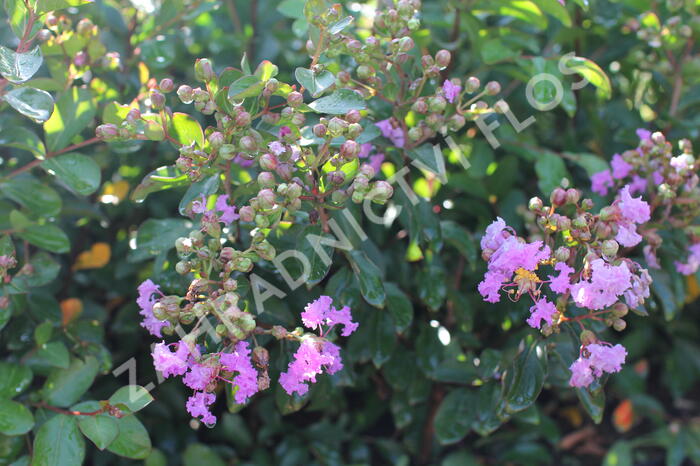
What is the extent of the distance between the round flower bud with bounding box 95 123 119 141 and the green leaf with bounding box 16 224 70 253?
346mm

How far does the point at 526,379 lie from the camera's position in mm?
1159

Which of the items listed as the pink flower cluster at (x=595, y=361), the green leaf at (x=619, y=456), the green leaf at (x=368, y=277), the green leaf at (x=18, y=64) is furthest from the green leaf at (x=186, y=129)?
the green leaf at (x=619, y=456)

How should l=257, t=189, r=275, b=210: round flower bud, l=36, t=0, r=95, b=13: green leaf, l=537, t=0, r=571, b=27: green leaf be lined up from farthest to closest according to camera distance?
l=537, t=0, r=571, b=27: green leaf, l=36, t=0, r=95, b=13: green leaf, l=257, t=189, r=275, b=210: round flower bud

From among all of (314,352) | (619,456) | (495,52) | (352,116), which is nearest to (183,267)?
(314,352)

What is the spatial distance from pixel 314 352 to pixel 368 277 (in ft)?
0.69

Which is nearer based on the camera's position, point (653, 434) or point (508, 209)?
point (508, 209)

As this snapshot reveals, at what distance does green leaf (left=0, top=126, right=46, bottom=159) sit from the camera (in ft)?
4.14

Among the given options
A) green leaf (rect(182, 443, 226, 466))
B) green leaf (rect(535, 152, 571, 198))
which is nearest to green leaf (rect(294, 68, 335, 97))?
green leaf (rect(535, 152, 571, 198))

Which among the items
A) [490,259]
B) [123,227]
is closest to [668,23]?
[490,259]

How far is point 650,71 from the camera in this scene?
1.65m

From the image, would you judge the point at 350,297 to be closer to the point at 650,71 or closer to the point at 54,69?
the point at 54,69

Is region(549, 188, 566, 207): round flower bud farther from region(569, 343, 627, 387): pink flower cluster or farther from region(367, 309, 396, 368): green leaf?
region(367, 309, 396, 368): green leaf

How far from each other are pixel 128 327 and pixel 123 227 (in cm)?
31

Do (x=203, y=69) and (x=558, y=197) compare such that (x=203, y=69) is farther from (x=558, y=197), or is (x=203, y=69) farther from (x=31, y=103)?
(x=558, y=197)
